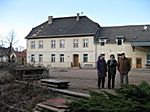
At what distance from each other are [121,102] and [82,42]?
169 ft

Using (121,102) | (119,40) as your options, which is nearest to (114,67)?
(121,102)

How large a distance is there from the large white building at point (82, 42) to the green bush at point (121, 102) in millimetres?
45131

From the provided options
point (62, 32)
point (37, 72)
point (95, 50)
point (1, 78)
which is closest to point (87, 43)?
point (95, 50)

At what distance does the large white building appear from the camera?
173 feet

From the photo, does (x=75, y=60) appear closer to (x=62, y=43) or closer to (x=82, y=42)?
(x=82, y=42)

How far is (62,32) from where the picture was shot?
59.9 m

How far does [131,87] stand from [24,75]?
12.6 m

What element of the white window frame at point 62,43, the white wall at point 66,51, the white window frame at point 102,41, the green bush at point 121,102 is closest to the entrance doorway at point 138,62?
the white window frame at point 102,41

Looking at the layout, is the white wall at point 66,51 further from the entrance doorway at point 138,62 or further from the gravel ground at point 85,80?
the gravel ground at point 85,80

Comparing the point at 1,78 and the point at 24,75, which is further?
the point at 24,75

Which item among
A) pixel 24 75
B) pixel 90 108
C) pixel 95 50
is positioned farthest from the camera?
pixel 95 50

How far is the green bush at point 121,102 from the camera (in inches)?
212

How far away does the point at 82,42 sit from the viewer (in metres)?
57.0

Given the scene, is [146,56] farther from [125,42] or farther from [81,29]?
[81,29]
